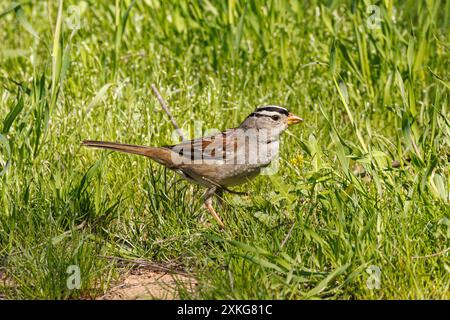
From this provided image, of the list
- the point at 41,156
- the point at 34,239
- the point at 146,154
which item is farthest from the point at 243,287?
the point at 41,156

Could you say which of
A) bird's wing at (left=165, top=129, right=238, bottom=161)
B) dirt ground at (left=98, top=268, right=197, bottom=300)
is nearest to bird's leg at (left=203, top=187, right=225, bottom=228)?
bird's wing at (left=165, top=129, right=238, bottom=161)

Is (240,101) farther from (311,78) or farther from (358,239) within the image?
(358,239)

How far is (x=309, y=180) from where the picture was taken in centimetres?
487

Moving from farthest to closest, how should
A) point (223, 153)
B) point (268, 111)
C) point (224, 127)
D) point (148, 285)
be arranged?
point (224, 127), point (268, 111), point (223, 153), point (148, 285)

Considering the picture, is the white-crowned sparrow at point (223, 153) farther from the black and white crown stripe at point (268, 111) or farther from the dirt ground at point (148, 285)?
the dirt ground at point (148, 285)

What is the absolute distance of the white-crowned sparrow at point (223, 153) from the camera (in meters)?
5.69

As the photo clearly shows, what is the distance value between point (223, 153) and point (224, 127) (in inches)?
40.7

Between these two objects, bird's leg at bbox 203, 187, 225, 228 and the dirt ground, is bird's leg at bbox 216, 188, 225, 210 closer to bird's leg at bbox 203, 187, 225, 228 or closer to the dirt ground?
bird's leg at bbox 203, 187, 225, 228

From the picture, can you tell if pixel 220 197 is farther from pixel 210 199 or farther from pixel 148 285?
pixel 148 285

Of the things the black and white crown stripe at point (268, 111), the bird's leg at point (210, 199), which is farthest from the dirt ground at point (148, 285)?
the black and white crown stripe at point (268, 111)

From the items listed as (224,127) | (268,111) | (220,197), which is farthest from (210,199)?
(224,127)

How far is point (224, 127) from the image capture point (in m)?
6.81

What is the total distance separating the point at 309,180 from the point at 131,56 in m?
3.35

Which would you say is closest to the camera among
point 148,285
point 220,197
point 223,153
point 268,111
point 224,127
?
point 148,285
